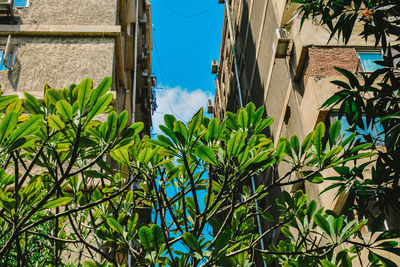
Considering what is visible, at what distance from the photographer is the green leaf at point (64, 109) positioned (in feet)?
7.24

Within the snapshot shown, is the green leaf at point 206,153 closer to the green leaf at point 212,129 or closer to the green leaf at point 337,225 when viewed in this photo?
the green leaf at point 212,129

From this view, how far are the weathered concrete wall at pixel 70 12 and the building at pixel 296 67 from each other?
3.97 metres

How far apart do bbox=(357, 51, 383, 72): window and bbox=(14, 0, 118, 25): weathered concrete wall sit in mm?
5433

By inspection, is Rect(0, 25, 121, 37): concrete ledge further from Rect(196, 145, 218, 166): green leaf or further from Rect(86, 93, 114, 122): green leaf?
Rect(196, 145, 218, 166): green leaf

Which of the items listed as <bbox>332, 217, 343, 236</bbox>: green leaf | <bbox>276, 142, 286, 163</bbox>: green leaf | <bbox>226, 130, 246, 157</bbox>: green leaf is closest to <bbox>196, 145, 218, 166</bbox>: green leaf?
<bbox>226, 130, 246, 157</bbox>: green leaf

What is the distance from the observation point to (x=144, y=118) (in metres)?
17.3

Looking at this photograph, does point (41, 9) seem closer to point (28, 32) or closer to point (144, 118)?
point (28, 32)

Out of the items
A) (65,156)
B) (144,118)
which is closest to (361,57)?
(65,156)

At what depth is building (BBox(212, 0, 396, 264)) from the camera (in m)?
6.95

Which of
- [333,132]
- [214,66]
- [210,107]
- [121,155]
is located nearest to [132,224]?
[121,155]

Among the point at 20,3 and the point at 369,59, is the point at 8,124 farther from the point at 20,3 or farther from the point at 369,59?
the point at 20,3

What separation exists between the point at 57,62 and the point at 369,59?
6.38m

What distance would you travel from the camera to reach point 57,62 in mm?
7723

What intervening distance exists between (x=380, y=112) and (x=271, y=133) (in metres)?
7.12
